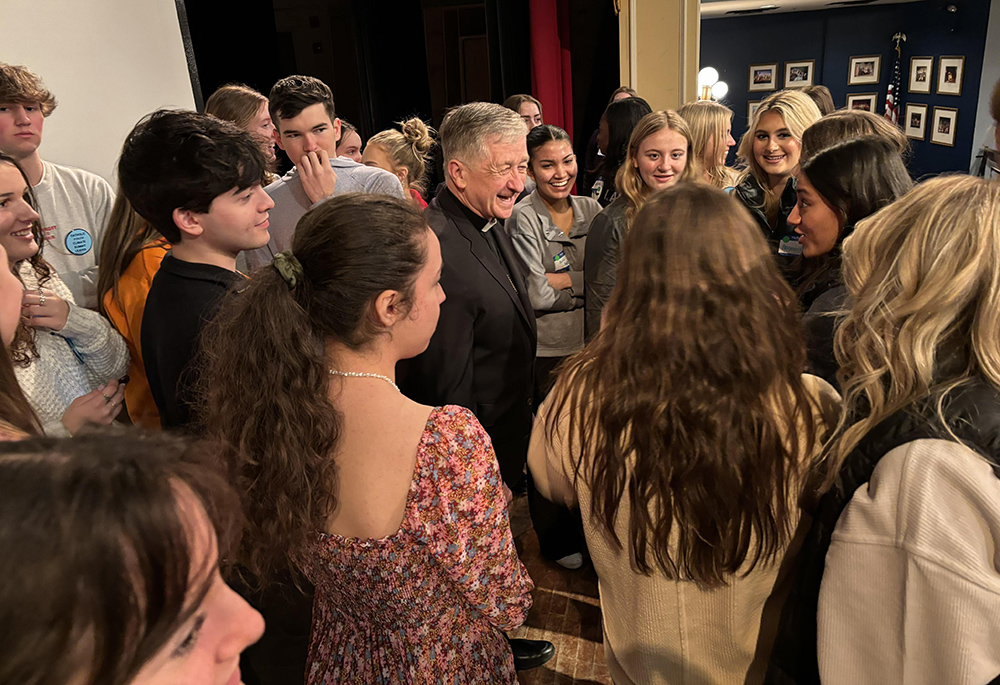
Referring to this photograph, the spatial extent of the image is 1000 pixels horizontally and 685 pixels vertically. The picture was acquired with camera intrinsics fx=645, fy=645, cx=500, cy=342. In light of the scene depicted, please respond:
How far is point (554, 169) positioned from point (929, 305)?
6.57 feet

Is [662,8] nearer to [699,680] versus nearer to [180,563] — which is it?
[699,680]

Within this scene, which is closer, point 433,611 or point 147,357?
point 433,611

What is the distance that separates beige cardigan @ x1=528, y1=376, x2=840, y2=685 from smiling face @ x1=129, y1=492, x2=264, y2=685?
2.48 ft


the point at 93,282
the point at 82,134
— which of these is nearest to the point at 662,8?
the point at 82,134

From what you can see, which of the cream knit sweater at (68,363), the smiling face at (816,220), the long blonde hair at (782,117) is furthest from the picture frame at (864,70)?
the cream knit sweater at (68,363)

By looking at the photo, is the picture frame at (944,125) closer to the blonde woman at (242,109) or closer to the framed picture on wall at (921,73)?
the framed picture on wall at (921,73)

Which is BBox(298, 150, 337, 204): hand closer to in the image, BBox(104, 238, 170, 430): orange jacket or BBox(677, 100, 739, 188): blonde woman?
BBox(104, 238, 170, 430): orange jacket

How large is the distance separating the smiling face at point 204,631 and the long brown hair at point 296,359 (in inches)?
21.0

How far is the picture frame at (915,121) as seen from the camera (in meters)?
8.77

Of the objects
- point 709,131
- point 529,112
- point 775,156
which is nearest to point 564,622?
point 775,156

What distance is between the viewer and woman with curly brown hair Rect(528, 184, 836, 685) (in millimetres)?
1111

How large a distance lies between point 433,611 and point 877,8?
1092 cm

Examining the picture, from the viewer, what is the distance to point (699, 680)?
134 cm

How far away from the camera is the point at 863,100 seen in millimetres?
9586
